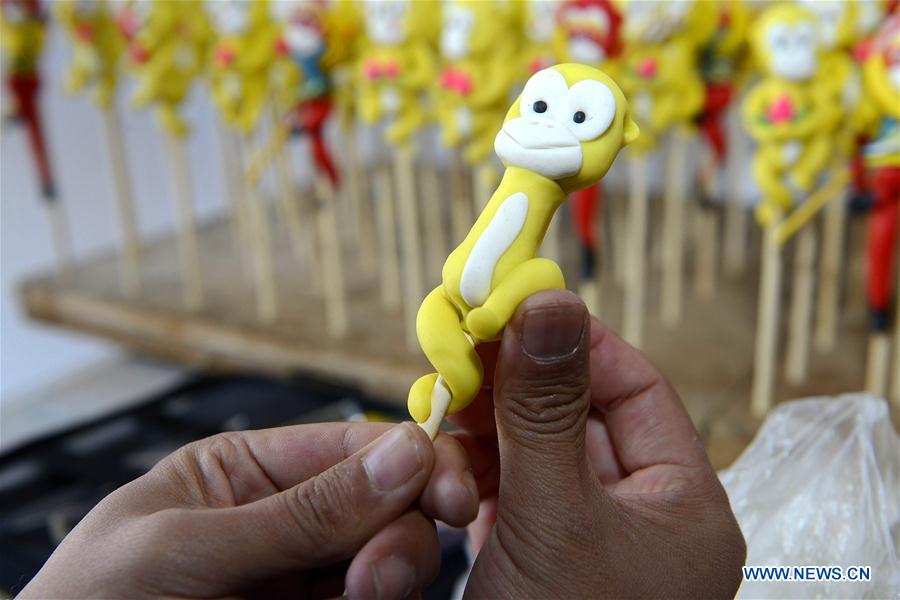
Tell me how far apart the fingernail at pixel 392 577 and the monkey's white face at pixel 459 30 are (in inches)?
39.4

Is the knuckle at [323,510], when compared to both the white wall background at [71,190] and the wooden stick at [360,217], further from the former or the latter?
the white wall background at [71,190]

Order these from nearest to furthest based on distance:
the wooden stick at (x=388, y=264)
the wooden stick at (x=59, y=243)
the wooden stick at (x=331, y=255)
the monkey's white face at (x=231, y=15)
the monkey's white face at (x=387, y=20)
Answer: the monkey's white face at (x=387, y=20) → the monkey's white face at (x=231, y=15) → the wooden stick at (x=331, y=255) → the wooden stick at (x=388, y=264) → the wooden stick at (x=59, y=243)

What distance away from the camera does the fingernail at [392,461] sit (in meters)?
0.55

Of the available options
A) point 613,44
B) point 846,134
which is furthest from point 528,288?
point 846,134

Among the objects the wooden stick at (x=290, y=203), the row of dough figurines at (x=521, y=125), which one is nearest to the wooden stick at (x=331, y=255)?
the row of dough figurines at (x=521, y=125)

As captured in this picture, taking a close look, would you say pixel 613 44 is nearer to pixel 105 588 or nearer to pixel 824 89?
pixel 824 89

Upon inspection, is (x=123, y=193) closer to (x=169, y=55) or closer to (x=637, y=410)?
(x=169, y=55)

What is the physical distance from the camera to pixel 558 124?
1.91 feet

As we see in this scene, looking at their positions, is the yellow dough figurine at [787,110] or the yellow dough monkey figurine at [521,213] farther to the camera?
the yellow dough figurine at [787,110]

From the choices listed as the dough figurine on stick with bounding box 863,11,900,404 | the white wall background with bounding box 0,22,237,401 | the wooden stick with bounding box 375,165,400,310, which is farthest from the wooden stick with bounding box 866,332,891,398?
the white wall background with bounding box 0,22,237,401

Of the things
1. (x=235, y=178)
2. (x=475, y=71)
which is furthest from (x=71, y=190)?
(x=475, y=71)

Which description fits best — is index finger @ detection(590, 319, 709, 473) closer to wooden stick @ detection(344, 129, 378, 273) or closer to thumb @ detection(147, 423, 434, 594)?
thumb @ detection(147, 423, 434, 594)

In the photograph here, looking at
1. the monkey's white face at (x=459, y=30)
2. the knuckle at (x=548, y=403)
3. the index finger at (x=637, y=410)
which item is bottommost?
the index finger at (x=637, y=410)

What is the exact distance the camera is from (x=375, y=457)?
1.81 ft
